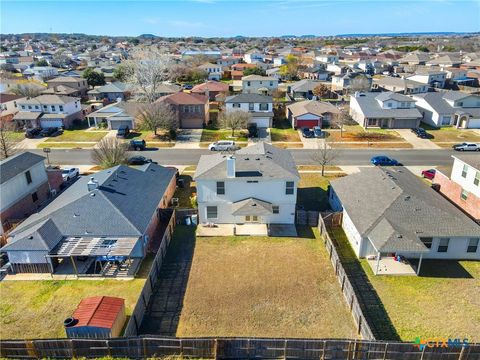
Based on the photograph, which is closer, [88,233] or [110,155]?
[88,233]

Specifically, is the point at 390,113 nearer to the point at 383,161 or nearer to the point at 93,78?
the point at 383,161

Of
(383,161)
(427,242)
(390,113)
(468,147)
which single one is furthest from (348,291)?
(390,113)

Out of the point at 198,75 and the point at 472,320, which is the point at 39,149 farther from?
the point at 198,75

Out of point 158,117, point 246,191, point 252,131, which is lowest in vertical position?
point 252,131

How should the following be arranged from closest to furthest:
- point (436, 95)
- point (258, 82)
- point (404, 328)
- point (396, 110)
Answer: point (404, 328) → point (396, 110) → point (436, 95) → point (258, 82)

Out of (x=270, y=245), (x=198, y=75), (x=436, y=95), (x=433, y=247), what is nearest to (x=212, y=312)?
(x=270, y=245)
